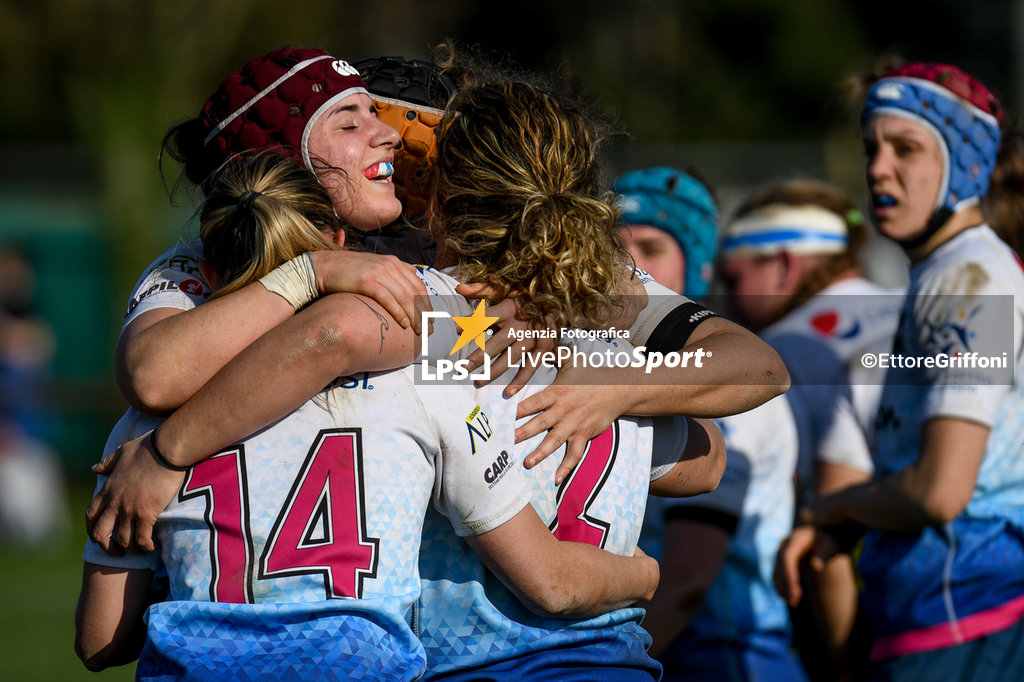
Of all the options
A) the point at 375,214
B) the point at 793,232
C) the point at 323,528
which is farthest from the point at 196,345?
the point at 793,232

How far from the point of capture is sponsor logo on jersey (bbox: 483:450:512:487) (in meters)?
2.31

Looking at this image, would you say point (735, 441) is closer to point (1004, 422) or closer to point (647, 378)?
point (1004, 422)

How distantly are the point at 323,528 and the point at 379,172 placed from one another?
0.98 m

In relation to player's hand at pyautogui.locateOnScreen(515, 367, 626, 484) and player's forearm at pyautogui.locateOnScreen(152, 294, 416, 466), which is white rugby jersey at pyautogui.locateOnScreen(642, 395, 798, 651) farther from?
player's forearm at pyautogui.locateOnScreen(152, 294, 416, 466)

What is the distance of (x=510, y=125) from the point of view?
249 cm

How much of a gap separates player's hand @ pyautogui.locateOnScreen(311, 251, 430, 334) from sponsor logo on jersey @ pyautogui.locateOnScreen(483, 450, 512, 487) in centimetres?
30

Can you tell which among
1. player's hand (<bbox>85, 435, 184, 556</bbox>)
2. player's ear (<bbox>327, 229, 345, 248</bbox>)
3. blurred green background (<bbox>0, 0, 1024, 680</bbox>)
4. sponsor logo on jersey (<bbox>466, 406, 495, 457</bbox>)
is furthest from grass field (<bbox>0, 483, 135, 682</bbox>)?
sponsor logo on jersey (<bbox>466, 406, 495, 457</bbox>)

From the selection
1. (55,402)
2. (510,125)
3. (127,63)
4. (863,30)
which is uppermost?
(863,30)

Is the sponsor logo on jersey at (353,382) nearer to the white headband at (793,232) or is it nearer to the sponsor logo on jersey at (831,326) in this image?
the sponsor logo on jersey at (831,326)

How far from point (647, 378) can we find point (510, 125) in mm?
626

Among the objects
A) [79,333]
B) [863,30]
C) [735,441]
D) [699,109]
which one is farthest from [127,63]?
[735,441]

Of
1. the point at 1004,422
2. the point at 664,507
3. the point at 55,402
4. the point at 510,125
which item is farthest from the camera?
the point at 55,402

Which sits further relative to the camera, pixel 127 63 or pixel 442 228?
pixel 127 63

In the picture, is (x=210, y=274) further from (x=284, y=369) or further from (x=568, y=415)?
(x=568, y=415)
